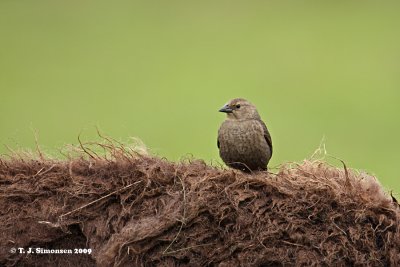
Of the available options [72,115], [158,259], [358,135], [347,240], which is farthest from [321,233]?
[72,115]

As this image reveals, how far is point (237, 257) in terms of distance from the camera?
15.0 ft

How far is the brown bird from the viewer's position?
252 inches

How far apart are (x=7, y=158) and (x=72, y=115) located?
9773 mm

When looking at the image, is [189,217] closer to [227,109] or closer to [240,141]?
[240,141]

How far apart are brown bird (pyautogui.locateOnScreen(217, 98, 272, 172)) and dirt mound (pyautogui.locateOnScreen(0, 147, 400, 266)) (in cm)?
146

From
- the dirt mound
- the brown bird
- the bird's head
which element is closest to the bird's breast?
the brown bird

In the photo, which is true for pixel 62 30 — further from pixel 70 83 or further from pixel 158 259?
pixel 158 259

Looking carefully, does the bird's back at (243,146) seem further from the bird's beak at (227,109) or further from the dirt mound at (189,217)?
the dirt mound at (189,217)

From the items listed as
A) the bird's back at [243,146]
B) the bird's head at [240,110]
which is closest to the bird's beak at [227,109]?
the bird's head at [240,110]

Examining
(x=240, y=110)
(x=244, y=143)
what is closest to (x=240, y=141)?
(x=244, y=143)

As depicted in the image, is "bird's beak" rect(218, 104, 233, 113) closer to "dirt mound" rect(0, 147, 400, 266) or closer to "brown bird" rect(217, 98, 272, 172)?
"brown bird" rect(217, 98, 272, 172)

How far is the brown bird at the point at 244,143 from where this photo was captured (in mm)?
6406

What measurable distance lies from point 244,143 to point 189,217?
6.13 ft

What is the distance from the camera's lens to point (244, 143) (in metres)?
6.40
